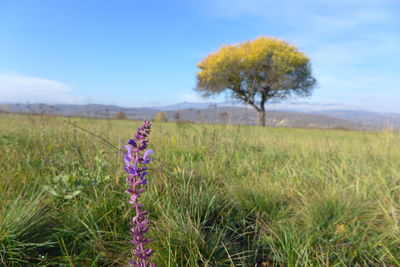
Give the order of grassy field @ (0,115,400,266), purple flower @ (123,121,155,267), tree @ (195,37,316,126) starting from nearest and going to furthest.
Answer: purple flower @ (123,121,155,267) < grassy field @ (0,115,400,266) < tree @ (195,37,316,126)

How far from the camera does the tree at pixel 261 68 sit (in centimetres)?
2242

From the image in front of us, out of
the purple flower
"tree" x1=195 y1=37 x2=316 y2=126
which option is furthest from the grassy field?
"tree" x1=195 y1=37 x2=316 y2=126

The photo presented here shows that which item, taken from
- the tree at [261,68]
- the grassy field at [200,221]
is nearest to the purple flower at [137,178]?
the grassy field at [200,221]

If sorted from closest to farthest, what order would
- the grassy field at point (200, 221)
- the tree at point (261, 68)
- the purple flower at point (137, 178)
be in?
1. the purple flower at point (137, 178)
2. the grassy field at point (200, 221)
3. the tree at point (261, 68)

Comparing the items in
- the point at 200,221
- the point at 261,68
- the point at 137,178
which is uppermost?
the point at 261,68

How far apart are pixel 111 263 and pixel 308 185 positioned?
219cm

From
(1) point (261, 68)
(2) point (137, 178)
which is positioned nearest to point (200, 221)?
(2) point (137, 178)

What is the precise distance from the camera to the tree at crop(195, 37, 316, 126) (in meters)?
22.4

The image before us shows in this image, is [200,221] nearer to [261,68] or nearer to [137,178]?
[137,178]

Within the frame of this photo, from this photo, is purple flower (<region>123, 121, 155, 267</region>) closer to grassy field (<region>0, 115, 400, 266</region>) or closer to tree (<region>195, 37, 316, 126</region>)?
grassy field (<region>0, 115, 400, 266</region>)

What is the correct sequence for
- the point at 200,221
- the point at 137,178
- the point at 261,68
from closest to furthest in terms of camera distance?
the point at 137,178 → the point at 200,221 → the point at 261,68

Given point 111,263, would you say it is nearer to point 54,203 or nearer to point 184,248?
point 184,248

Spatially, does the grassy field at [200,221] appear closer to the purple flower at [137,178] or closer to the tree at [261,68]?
the purple flower at [137,178]

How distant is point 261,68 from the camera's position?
22984mm
